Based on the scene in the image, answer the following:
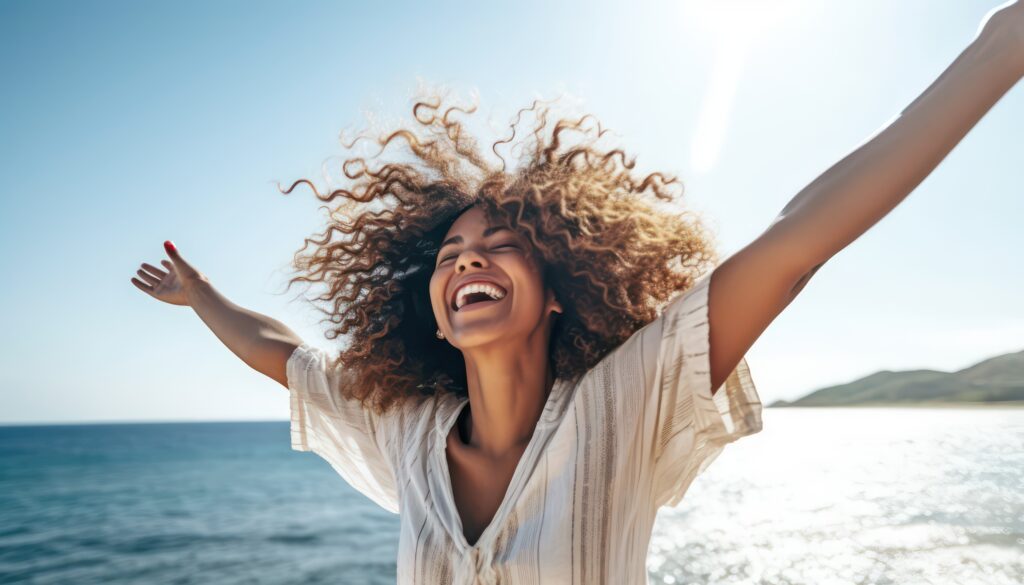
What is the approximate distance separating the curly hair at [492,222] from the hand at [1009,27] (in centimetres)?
98

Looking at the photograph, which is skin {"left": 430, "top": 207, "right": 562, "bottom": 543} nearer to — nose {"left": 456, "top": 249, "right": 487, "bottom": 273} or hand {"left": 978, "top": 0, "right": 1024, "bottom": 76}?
nose {"left": 456, "top": 249, "right": 487, "bottom": 273}

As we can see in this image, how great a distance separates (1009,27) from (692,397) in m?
1.07

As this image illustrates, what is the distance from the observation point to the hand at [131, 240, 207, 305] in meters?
3.04

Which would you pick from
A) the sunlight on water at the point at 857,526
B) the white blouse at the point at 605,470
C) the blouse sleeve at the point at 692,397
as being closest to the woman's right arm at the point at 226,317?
the white blouse at the point at 605,470

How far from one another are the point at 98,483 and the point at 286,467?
10.0 meters

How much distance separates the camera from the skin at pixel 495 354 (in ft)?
7.32

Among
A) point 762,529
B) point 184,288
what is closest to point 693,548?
point 762,529

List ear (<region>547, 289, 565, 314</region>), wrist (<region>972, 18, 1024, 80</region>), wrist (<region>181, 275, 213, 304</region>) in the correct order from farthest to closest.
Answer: wrist (<region>181, 275, 213, 304</region>) < ear (<region>547, 289, 565, 314</region>) < wrist (<region>972, 18, 1024, 80</region>)

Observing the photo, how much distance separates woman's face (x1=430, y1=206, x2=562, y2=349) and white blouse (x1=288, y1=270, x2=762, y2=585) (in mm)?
251

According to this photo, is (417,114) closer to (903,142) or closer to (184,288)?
(184,288)

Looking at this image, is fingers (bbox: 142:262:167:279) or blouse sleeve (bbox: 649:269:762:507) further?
fingers (bbox: 142:262:167:279)

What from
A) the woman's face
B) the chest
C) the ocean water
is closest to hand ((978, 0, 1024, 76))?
the woman's face

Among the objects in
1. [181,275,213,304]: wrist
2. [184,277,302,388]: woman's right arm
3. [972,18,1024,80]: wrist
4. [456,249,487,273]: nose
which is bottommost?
[184,277,302,388]: woman's right arm

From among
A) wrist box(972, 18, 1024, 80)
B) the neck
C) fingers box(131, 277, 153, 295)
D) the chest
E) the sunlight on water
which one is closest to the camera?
wrist box(972, 18, 1024, 80)
